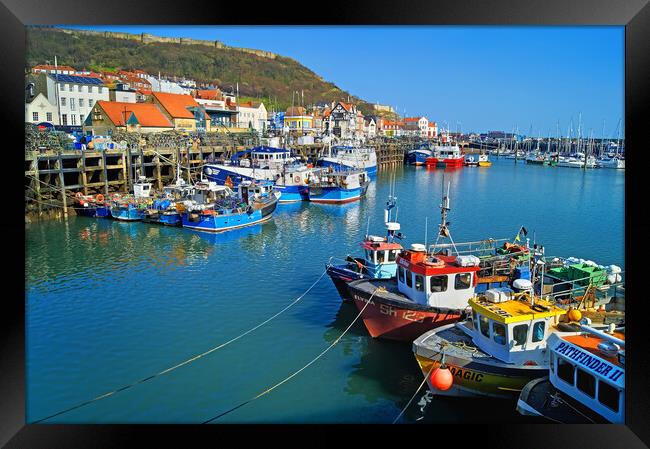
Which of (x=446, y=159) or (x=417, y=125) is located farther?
(x=417, y=125)

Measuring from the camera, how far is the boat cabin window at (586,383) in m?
6.25

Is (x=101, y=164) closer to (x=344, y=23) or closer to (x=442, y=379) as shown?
(x=442, y=379)

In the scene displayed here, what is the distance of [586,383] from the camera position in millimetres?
6336

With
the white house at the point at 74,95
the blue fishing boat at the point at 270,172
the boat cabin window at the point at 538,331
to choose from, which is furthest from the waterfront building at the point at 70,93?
the boat cabin window at the point at 538,331

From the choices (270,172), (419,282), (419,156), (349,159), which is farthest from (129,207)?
(419,156)

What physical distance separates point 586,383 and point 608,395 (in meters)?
0.29

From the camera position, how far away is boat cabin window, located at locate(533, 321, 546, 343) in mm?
7844

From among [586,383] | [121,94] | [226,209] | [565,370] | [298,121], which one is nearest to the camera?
[586,383]

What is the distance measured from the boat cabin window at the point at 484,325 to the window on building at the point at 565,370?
1.44 m

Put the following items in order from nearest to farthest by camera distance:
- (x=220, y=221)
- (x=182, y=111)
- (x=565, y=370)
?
1. (x=565, y=370)
2. (x=220, y=221)
3. (x=182, y=111)

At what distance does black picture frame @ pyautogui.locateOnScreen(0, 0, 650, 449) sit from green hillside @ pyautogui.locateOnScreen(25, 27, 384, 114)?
1834 inches

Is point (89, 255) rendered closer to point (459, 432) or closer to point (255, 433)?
point (255, 433)
